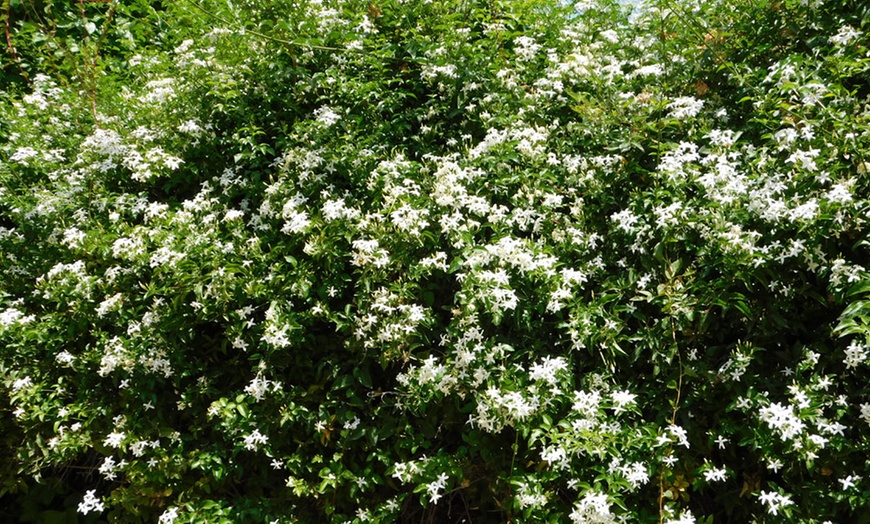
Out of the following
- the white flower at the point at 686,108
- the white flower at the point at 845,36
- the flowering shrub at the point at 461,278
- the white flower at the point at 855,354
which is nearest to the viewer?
the white flower at the point at 855,354

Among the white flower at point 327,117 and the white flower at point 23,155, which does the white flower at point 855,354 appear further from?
the white flower at point 23,155

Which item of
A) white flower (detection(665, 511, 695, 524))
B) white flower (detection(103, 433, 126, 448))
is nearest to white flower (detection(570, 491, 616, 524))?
white flower (detection(665, 511, 695, 524))

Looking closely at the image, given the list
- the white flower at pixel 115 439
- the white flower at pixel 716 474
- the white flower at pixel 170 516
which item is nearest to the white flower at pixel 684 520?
the white flower at pixel 716 474

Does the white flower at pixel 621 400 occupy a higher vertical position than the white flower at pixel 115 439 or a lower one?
higher

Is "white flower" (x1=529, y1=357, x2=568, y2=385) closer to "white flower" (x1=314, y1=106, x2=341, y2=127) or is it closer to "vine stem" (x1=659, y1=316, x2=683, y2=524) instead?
"vine stem" (x1=659, y1=316, x2=683, y2=524)

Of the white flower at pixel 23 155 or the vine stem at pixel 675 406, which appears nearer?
the vine stem at pixel 675 406

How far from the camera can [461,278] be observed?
2.46 m

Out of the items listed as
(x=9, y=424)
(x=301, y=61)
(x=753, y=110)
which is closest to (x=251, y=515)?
(x=9, y=424)

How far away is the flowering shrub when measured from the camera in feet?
7.16

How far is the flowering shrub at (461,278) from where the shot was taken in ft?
7.16

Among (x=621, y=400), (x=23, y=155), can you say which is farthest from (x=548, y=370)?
(x=23, y=155)

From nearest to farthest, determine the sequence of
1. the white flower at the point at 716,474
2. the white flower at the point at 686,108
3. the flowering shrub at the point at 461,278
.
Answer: the white flower at the point at 716,474 → the flowering shrub at the point at 461,278 → the white flower at the point at 686,108

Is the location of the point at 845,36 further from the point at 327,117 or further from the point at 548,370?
the point at 327,117

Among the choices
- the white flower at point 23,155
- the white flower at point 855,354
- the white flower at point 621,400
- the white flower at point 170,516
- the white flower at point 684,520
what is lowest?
the white flower at point 170,516
